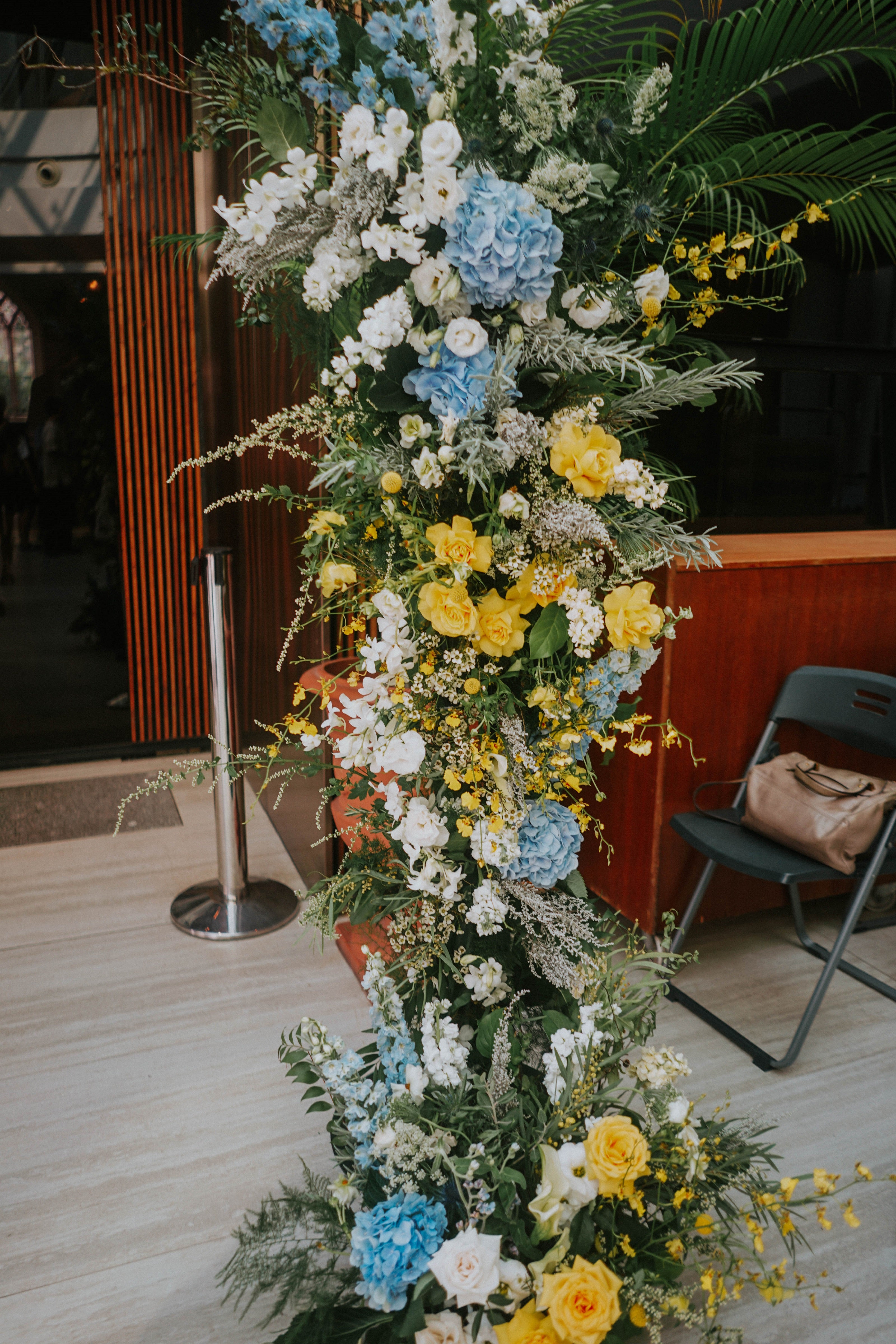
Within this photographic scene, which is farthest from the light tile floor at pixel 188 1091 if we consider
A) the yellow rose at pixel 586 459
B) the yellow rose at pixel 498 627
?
the yellow rose at pixel 586 459

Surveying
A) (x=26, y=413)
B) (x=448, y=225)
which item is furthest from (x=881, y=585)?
(x=26, y=413)

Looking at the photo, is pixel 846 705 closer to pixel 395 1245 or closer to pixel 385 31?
pixel 395 1245

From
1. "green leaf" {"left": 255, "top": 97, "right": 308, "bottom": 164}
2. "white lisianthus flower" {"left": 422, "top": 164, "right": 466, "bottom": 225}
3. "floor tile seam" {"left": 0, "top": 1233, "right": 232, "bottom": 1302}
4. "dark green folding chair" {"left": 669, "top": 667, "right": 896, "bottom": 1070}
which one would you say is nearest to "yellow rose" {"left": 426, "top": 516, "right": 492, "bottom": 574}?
"white lisianthus flower" {"left": 422, "top": 164, "right": 466, "bottom": 225}

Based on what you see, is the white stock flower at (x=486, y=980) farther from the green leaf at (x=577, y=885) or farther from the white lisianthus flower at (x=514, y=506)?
the white lisianthus flower at (x=514, y=506)

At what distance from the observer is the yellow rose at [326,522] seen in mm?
1319

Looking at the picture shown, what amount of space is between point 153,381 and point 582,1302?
3996 mm

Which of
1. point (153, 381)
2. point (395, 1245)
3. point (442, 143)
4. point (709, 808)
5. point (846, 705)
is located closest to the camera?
point (442, 143)

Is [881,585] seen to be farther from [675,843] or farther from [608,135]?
[608,135]

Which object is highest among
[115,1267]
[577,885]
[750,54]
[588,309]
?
[750,54]

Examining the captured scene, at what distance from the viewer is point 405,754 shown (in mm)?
1294

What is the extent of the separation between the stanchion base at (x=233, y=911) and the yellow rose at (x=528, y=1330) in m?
1.73

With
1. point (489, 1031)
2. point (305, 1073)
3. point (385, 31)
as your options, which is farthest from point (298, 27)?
point (305, 1073)

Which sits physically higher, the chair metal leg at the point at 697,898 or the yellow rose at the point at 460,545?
the yellow rose at the point at 460,545

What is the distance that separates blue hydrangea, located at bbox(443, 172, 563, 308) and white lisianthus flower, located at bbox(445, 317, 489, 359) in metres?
0.04
